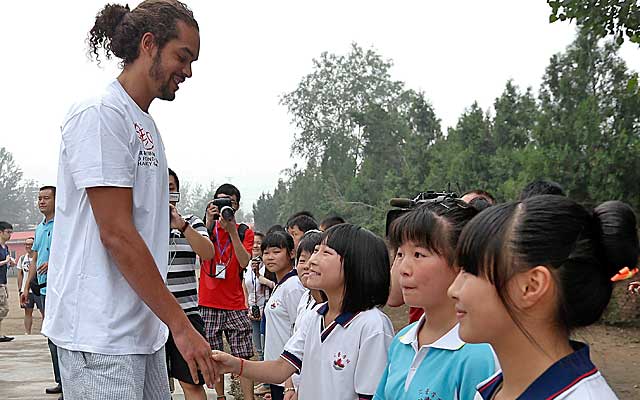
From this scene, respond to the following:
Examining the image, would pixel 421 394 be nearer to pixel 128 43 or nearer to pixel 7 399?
pixel 128 43

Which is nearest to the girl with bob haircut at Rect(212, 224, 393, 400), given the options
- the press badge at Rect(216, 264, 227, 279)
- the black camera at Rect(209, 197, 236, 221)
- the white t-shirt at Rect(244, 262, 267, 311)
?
the black camera at Rect(209, 197, 236, 221)

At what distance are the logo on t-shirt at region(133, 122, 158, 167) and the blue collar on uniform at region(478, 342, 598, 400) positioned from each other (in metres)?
1.46

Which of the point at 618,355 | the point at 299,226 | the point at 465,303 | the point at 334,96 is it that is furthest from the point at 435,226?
the point at 334,96

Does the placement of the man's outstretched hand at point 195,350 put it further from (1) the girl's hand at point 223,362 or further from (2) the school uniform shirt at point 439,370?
(2) the school uniform shirt at point 439,370

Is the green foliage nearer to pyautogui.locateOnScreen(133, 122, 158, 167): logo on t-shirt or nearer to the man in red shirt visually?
the man in red shirt

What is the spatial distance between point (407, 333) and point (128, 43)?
135 centimetres

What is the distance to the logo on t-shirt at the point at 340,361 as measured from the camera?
327cm

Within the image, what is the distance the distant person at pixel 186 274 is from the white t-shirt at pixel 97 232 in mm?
2580

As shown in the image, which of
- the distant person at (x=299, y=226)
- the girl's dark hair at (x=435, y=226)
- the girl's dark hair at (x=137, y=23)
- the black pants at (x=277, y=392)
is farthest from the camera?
the distant person at (x=299, y=226)

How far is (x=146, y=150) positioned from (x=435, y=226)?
0.98m

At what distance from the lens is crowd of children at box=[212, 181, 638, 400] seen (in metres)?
1.73

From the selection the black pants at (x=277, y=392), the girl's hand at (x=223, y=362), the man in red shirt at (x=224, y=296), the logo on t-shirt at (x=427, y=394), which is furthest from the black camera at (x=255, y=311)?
the logo on t-shirt at (x=427, y=394)

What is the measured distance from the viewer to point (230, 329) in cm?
638

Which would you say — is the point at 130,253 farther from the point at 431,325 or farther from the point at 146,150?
the point at 431,325
